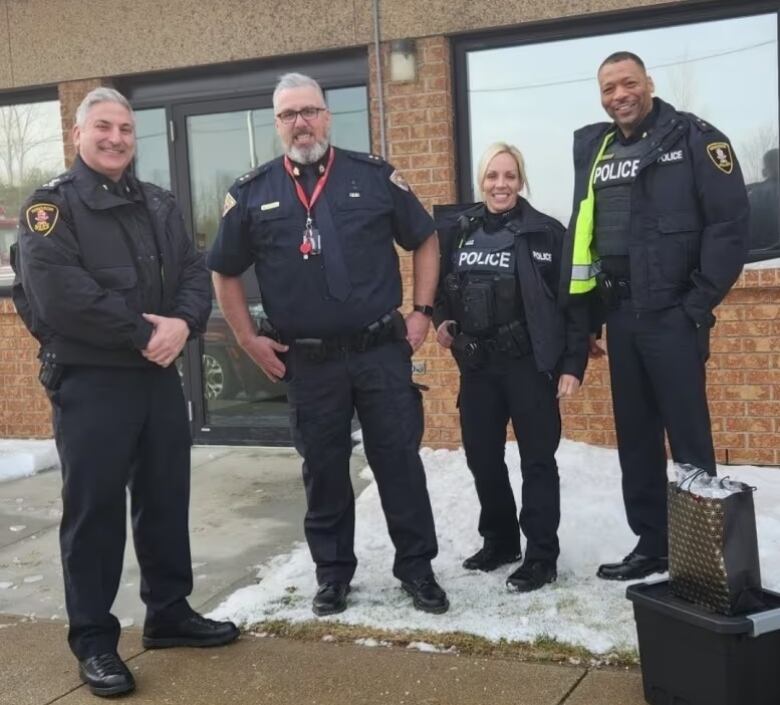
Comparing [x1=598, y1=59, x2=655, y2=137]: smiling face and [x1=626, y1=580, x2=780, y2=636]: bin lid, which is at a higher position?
[x1=598, y1=59, x2=655, y2=137]: smiling face

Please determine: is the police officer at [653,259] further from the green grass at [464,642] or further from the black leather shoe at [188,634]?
the black leather shoe at [188,634]

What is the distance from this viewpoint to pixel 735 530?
9.41 feet

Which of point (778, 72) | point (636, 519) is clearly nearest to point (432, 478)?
point (636, 519)

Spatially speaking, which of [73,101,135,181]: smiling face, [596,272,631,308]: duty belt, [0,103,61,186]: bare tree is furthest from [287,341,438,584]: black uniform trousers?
[0,103,61,186]: bare tree

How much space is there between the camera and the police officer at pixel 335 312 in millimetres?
3799

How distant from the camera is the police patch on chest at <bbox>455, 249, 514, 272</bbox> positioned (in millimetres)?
4000

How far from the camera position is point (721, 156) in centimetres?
378

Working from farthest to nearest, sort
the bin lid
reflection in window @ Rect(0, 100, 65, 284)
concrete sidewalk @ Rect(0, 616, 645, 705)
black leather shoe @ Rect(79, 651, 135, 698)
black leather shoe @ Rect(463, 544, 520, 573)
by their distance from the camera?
1. reflection in window @ Rect(0, 100, 65, 284)
2. black leather shoe @ Rect(463, 544, 520, 573)
3. black leather shoe @ Rect(79, 651, 135, 698)
4. concrete sidewalk @ Rect(0, 616, 645, 705)
5. the bin lid

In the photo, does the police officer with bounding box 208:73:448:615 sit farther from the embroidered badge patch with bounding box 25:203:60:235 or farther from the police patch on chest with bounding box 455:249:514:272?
the embroidered badge patch with bounding box 25:203:60:235

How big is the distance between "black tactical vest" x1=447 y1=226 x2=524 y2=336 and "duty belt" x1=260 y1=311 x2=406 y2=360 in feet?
1.08

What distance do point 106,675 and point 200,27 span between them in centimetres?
462

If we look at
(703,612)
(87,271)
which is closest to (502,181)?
(87,271)

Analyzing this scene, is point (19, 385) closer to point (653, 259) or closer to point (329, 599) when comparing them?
point (329, 599)

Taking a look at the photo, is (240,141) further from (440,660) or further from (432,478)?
(440,660)
